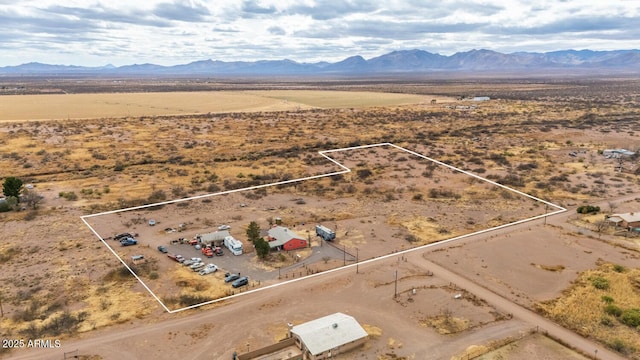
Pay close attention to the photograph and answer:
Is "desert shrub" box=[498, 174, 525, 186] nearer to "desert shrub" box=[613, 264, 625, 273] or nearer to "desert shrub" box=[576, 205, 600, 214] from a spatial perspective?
"desert shrub" box=[576, 205, 600, 214]

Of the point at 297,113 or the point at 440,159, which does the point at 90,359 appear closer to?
the point at 440,159

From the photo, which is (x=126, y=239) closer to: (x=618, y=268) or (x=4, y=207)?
(x=4, y=207)

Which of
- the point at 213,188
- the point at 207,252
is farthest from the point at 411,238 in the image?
the point at 213,188

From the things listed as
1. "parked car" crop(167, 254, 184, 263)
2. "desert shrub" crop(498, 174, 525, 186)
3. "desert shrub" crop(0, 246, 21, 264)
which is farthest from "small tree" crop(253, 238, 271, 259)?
"desert shrub" crop(498, 174, 525, 186)

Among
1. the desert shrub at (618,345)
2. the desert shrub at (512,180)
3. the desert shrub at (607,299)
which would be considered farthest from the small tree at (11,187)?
the desert shrub at (512,180)

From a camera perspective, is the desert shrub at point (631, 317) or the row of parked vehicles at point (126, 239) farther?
the row of parked vehicles at point (126, 239)

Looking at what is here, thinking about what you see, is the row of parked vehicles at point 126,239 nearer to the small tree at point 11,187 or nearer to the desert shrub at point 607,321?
the small tree at point 11,187

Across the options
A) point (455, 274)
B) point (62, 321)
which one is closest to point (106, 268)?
point (62, 321)
